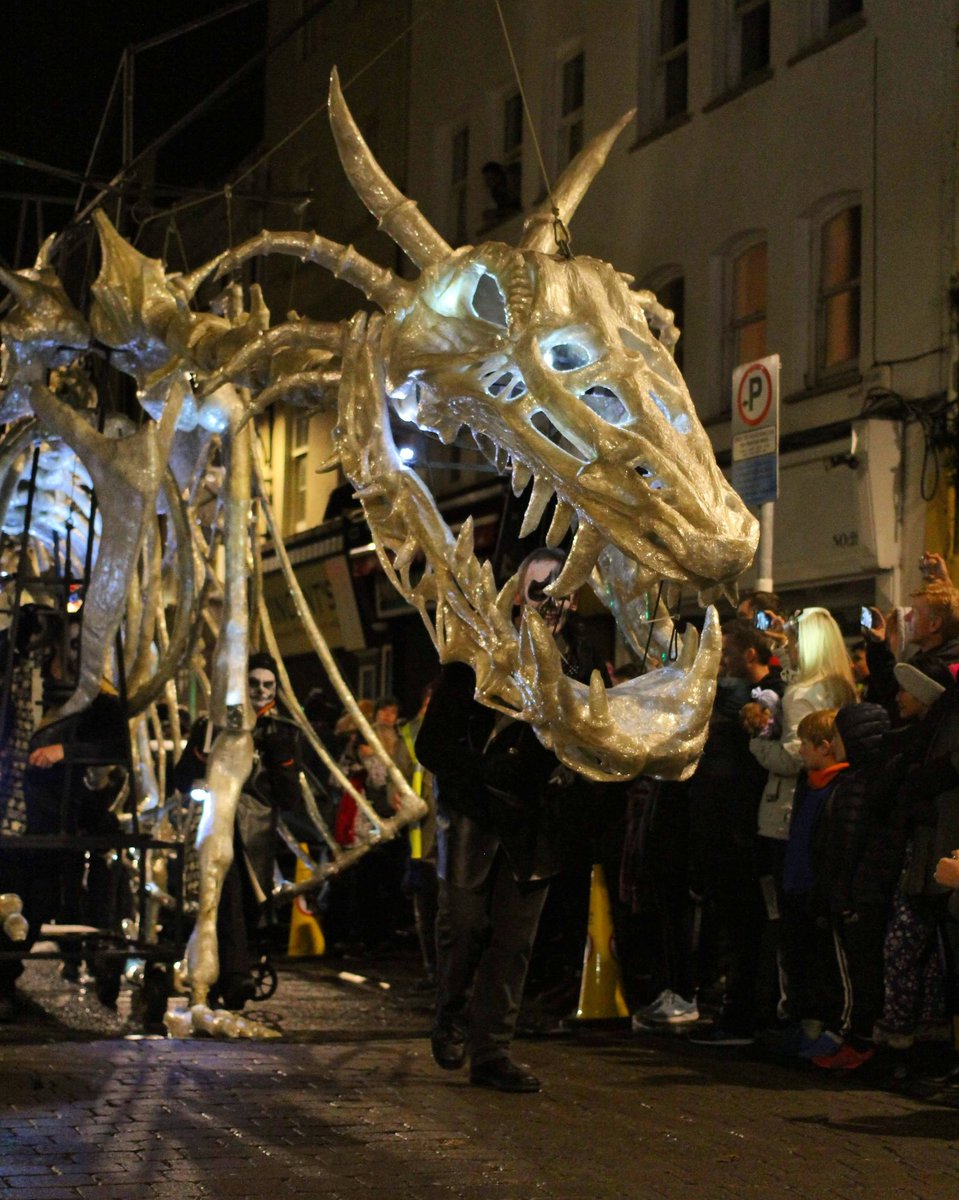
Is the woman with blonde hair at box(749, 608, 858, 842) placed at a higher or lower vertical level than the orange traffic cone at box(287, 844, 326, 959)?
higher

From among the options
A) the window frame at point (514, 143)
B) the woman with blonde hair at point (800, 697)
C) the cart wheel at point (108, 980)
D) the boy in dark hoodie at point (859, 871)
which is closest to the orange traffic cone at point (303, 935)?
the cart wheel at point (108, 980)

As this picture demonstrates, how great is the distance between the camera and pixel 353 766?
49.0 feet

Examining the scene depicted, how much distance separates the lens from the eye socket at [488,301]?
6383mm

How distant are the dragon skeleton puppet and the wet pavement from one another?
115 centimetres

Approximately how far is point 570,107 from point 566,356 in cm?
1608

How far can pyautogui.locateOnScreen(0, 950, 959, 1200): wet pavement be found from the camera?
5.66 m

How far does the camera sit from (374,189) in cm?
687

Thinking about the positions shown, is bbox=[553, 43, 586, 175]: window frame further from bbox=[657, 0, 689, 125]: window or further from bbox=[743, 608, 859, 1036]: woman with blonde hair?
bbox=[743, 608, 859, 1036]: woman with blonde hair

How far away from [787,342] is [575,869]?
8.46m

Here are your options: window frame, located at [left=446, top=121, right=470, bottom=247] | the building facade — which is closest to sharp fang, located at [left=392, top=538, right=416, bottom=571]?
the building facade

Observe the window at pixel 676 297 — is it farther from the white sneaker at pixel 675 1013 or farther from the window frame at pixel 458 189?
the white sneaker at pixel 675 1013

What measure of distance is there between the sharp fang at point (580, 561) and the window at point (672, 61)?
1467cm

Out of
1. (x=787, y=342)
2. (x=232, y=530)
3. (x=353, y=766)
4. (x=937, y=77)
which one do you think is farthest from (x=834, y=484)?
(x=232, y=530)

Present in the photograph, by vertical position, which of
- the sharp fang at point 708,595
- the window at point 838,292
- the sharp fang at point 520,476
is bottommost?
the sharp fang at point 708,595
